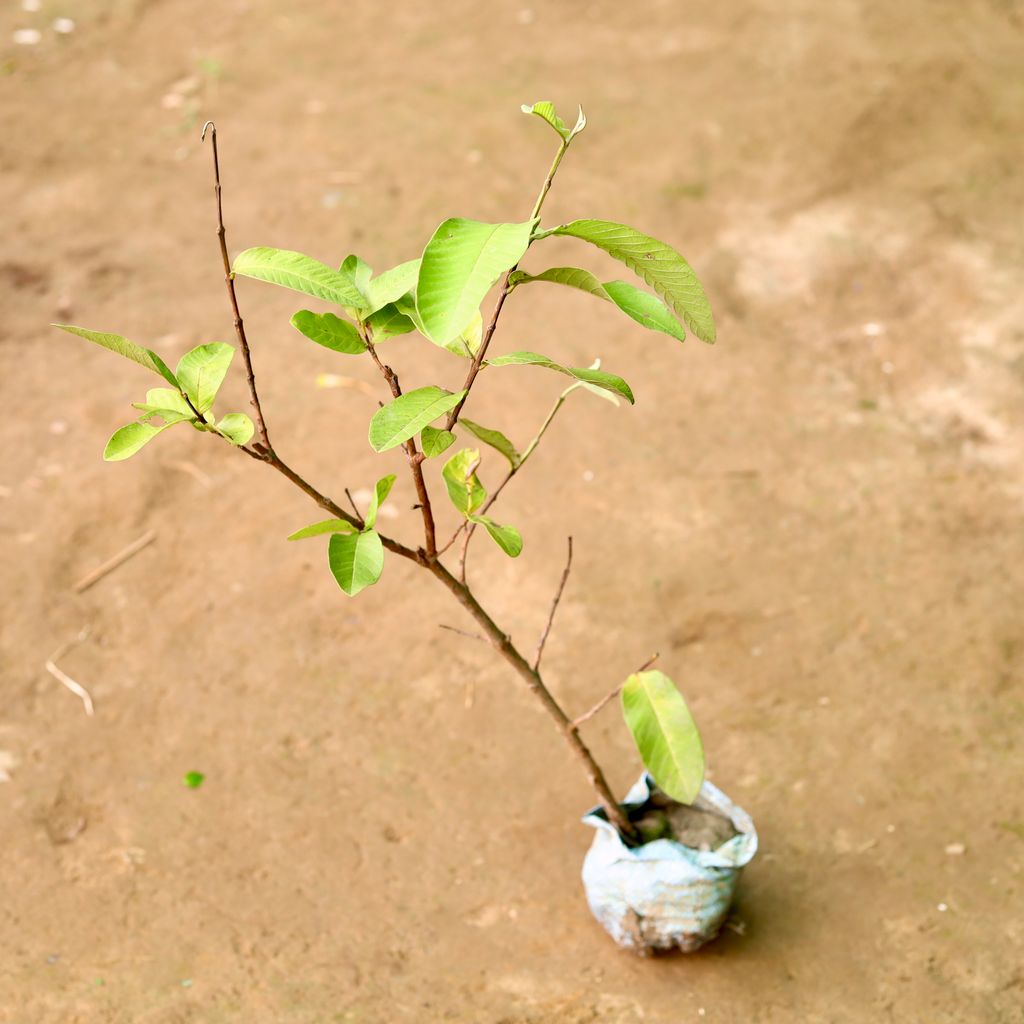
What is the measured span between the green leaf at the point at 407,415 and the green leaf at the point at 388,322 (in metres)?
0.13

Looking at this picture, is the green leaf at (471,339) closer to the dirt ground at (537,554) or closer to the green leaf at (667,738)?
the green leaf at (667,738)

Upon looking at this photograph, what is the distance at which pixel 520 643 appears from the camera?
3029mm

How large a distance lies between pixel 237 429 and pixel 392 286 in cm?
29

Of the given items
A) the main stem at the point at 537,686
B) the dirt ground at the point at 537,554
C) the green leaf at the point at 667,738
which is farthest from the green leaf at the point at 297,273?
the dirt ground at the point at 537,554

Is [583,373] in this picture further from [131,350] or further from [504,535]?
[131,350]

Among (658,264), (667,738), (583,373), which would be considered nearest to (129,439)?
(583,373)

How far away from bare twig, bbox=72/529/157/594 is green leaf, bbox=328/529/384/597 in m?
1.75

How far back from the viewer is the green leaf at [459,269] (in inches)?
53.8

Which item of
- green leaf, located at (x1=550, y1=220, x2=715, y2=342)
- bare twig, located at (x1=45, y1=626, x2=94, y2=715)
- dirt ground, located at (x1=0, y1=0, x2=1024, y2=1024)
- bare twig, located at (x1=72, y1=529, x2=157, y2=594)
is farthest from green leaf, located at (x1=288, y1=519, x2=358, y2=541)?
bare twig, located at (x1=72, y1=529, x2=157, y2=594)

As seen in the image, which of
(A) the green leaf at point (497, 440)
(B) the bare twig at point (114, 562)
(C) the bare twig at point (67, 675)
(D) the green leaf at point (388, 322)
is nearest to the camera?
(D) the green leaf at point (388, 322)

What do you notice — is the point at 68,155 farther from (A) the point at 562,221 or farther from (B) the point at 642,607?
(B) the point at 642,607

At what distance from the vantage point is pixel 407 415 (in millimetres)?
1577

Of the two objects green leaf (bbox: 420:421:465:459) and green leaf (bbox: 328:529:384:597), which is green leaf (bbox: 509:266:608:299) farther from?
green leaf (bbox: 328:529:384:597)

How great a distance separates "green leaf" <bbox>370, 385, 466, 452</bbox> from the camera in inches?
60.1
